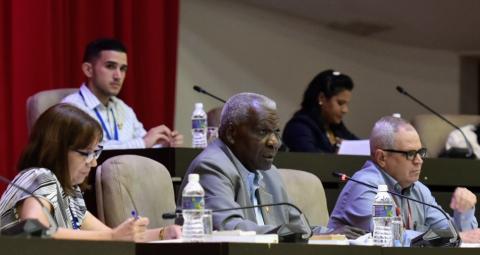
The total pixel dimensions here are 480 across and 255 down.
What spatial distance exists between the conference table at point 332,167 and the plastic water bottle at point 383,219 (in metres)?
1.21

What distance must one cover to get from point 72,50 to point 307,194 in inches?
86.4

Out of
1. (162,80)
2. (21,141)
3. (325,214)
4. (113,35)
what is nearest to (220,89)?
(162,80)

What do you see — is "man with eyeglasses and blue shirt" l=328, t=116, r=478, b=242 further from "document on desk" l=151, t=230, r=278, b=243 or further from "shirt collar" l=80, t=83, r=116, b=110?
"shirt collar" l=80, t=83, r=116, b=110

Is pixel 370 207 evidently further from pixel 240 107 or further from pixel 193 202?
pixel 193 202

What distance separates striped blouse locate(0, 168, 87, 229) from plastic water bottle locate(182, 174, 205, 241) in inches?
18.4

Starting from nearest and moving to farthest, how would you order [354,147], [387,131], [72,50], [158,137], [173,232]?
1. [173,232]
2. [387,131]
3. [158,137]
4. [354,147]
5. [72,50]

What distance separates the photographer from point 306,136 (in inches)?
225

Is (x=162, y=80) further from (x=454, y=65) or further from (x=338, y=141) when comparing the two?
(x=454, y=65)

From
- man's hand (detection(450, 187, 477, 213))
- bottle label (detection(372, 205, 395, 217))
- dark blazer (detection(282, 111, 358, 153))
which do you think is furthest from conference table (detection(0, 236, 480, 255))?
dark blazer (detection(282, 111, 358, 153))

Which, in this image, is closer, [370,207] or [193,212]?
[193,212]

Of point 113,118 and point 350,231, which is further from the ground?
point 113,118

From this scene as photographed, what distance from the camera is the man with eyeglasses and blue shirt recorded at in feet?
13.7

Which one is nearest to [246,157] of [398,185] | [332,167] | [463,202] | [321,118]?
[398,185]

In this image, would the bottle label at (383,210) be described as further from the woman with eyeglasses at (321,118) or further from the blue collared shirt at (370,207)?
the woman with eyeglasses at (321,118)
